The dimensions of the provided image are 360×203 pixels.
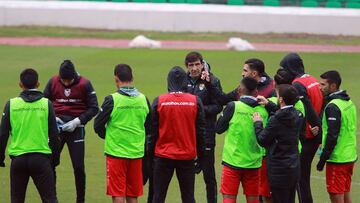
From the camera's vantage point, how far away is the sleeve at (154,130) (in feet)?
32.4

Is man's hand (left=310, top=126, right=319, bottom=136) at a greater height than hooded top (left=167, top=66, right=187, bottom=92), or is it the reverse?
hooded top (left=167, top=66, right=187, bottom=92)

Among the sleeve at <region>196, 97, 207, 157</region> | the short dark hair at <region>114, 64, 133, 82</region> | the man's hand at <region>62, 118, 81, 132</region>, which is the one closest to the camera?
the sleeve at <region>196, 97, 207, 157</region>

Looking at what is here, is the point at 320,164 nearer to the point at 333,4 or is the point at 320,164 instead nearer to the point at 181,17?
the point at 181,17

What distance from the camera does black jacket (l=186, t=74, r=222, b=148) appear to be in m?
11.2

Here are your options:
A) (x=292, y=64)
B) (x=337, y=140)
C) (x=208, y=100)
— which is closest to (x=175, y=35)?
(x=208, y=100)

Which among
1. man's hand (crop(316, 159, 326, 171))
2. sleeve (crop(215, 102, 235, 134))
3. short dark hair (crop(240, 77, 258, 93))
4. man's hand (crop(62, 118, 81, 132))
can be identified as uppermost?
short dark hair (crop(240, 77, 258, 93))

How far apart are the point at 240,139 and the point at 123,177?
153cm

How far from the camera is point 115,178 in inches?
398

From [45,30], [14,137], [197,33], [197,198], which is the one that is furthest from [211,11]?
[14,137]

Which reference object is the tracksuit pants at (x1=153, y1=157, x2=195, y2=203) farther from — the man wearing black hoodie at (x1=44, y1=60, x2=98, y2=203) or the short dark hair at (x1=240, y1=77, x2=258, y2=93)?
the man wearing black hoodie at (x1=44, y1=60, x2=98, y2=203)

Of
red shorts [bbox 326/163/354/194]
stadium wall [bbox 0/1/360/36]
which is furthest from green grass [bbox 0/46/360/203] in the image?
stadium wall [bbox 0/1/360/36]

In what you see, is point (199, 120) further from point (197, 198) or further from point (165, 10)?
point (165, 10)

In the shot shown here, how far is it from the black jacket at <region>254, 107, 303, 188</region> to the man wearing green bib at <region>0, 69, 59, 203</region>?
2551mm

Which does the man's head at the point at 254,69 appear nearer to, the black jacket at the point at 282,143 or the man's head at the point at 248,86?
the man's head at the point at 248,86
